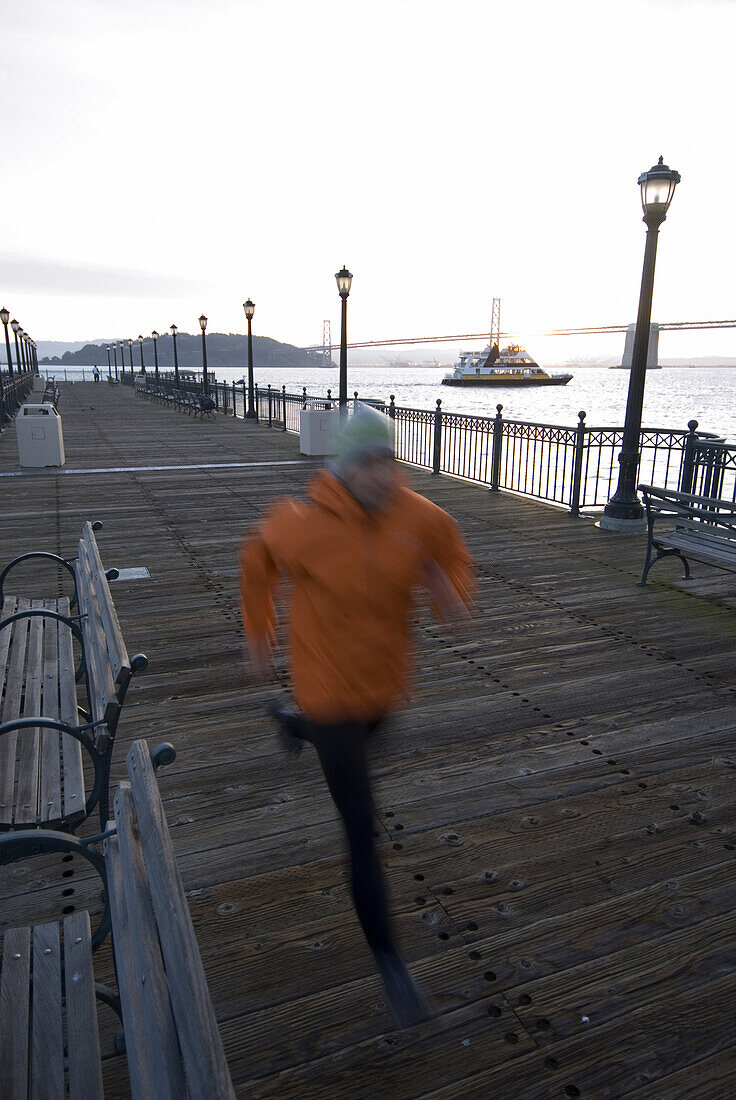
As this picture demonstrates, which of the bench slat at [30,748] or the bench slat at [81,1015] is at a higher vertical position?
the bench slat at [30,748]

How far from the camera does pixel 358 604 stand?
7.35 feet

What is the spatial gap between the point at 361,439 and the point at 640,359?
7.99 meters

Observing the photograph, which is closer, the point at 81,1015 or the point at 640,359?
the point at 81,1015

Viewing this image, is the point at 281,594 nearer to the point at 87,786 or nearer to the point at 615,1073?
the point at 87,786

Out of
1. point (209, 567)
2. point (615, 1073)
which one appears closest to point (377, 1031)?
point (615, 1073)

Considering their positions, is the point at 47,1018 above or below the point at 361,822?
below

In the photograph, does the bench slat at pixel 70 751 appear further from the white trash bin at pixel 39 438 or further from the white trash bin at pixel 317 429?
the white trash bin at pixel 317 429

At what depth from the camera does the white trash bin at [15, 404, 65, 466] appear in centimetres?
1344

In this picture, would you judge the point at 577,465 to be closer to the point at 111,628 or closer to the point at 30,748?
the point at 111,628

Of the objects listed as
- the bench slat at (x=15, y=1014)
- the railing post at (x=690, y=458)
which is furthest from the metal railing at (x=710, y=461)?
the bench slat at (x=15, y=1014)

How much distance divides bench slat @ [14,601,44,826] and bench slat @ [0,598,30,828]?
0.03m

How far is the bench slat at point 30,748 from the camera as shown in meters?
2.64

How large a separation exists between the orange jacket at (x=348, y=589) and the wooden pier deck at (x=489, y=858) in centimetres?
52

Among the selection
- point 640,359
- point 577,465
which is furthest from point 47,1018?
point 640,359
